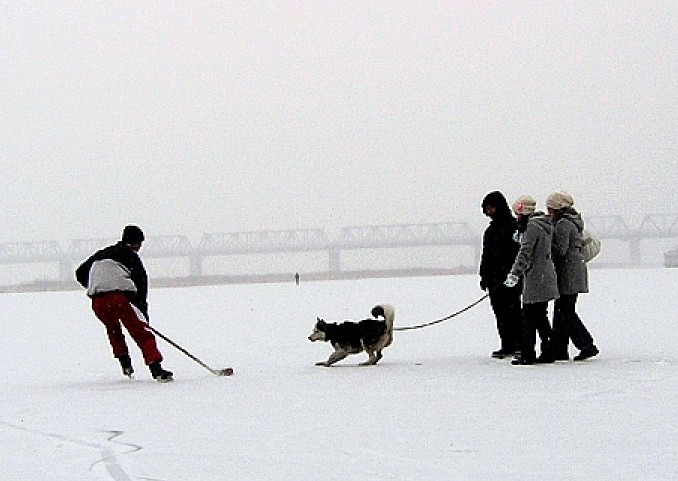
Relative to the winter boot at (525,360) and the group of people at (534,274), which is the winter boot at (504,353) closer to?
the group of people at (534,274)

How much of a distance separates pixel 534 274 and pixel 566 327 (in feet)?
2.10

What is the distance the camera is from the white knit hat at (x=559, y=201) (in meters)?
9.65

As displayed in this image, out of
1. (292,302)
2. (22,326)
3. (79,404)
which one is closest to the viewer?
(79,404)

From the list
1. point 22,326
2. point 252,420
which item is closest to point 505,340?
point 252,420

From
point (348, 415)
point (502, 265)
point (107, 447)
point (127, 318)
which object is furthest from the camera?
point (502, 265)

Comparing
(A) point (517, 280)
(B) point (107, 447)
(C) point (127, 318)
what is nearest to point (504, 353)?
(A) point (517, 280)

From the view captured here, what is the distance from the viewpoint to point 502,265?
1002 centimetres

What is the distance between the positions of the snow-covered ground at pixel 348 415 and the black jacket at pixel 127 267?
780mm

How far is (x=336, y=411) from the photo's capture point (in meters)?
6.80

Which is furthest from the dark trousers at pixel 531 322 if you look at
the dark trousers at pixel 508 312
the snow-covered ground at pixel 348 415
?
the dark trousers at pixel 508 312

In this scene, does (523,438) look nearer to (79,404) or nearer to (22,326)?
(79,404)

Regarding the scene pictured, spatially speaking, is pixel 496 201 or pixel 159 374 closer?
pixel 159 374

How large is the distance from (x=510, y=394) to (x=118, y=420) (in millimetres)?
2777

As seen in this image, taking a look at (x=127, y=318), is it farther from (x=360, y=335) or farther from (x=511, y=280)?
(x=511, y=280)
